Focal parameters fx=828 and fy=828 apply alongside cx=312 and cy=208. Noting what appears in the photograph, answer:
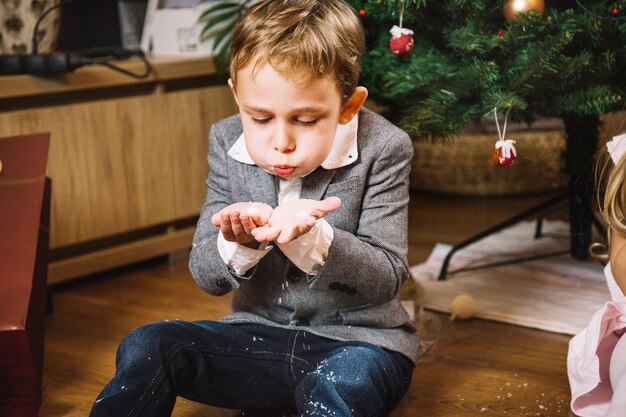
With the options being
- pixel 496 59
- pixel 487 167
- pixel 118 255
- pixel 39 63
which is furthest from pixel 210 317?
pixel 487 167

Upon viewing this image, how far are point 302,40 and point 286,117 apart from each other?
0.09 m

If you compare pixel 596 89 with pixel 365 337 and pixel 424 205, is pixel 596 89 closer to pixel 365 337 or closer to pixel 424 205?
pixel 365 337

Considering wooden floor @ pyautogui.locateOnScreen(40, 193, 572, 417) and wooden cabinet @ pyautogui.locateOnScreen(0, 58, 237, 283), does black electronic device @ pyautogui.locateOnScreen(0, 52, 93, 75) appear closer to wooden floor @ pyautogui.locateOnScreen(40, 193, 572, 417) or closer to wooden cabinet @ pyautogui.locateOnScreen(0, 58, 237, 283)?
wooden cabinet @ pyautogui.locateOnScreen(0, 58, 237, 283)

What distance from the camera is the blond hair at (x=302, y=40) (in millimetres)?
985

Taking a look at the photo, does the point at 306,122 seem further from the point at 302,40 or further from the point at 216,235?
the point at 216,235

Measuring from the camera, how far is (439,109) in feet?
4.75

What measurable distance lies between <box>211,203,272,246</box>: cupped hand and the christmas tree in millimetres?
525

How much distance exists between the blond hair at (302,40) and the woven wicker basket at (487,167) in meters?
1.40

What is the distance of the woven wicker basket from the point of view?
2.44 meters

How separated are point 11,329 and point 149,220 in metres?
1.01

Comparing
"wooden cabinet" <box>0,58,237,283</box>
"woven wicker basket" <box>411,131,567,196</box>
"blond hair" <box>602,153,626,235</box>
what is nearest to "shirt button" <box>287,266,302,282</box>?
"blond hair" <box>602,153,626,235</box>

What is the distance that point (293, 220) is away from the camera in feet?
3.08

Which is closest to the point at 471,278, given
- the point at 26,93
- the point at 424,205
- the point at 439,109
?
the point at 439,109

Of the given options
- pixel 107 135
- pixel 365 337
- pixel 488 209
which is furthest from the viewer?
pixel 488 209
